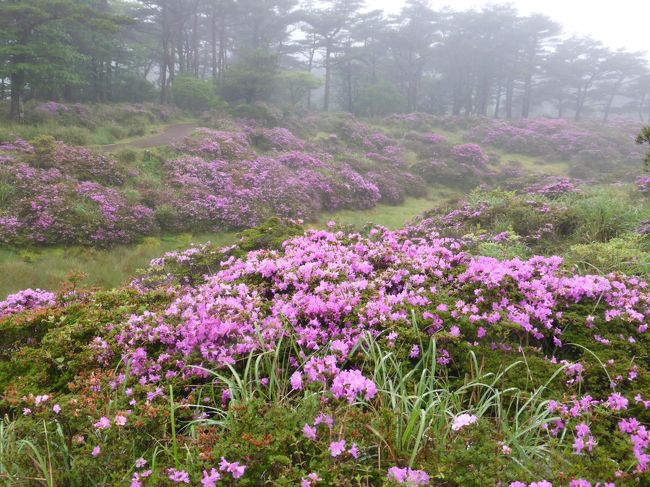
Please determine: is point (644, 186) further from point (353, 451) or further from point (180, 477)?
point (180, 477)

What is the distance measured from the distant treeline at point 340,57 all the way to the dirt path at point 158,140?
19.5 feet

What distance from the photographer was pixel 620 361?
271 cm

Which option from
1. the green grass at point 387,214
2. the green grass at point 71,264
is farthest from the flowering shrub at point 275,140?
the green grass at point 71,264

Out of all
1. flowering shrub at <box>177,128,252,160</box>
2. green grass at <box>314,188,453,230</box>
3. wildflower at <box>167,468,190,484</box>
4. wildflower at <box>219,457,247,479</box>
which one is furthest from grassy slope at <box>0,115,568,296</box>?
wildflower at <box>219,457,247,479</box>

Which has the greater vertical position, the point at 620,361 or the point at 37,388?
the point at 620,361

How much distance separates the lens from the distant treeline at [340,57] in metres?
26.0

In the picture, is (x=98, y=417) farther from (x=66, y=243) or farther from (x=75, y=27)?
(x=75, y=27)

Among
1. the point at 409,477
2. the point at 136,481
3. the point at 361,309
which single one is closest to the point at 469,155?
the point at 361,309

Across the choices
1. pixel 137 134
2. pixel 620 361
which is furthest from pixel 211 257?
pixel 137 134

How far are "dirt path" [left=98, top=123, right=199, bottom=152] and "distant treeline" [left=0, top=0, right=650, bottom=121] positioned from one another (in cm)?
595

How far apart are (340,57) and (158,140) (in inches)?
1086

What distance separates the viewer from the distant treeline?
26.0m

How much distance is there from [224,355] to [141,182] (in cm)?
1110

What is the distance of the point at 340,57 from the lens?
40219 millimetres
